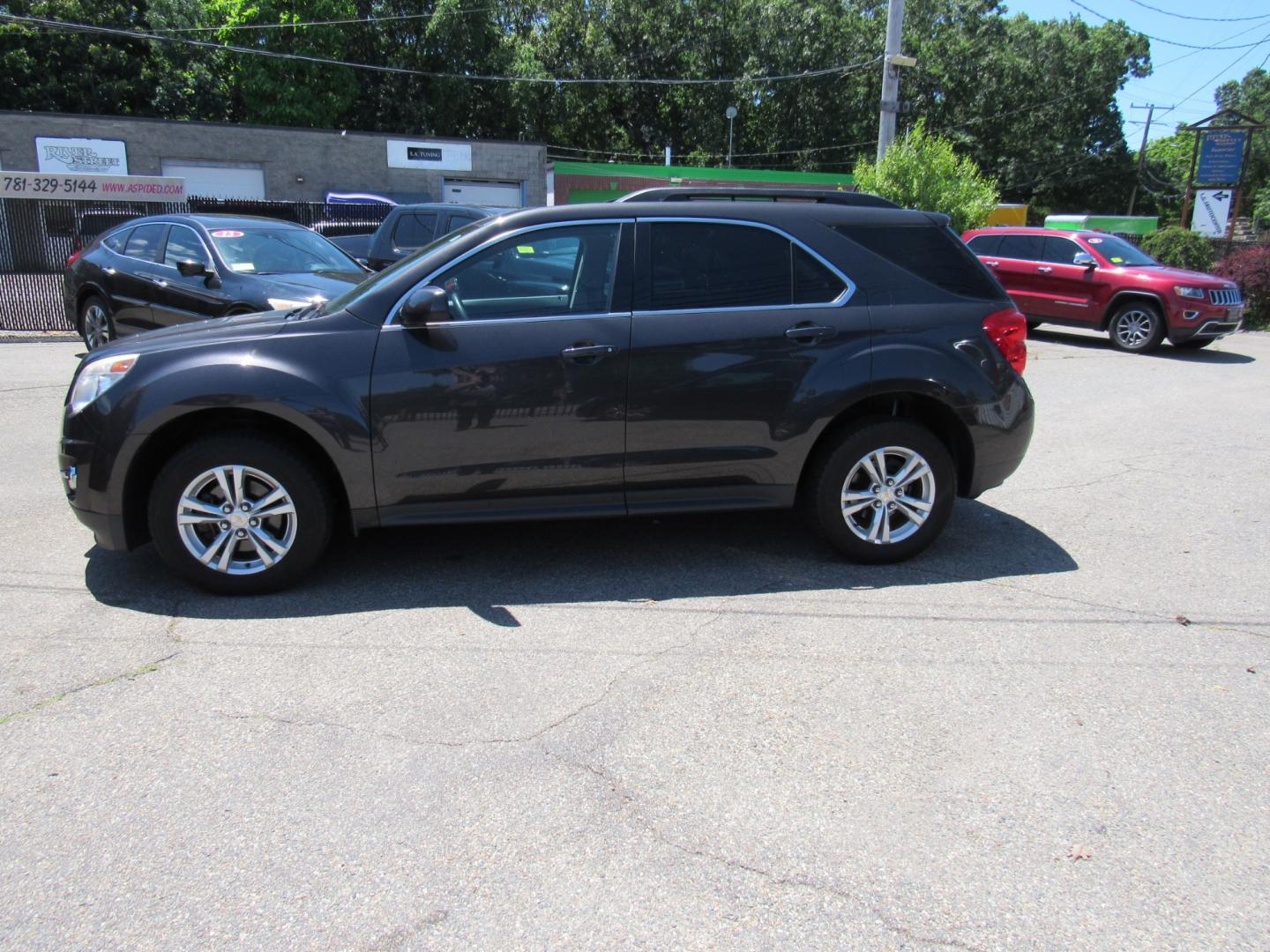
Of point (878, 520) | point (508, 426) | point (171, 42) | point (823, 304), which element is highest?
point (171, 42)

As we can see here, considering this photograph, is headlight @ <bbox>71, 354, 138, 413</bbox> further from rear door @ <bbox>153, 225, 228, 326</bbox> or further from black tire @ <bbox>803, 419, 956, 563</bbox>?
rear door @ <bbox>153, 225, 228, 326</bbox>

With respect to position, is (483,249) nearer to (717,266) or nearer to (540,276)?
(540,276)

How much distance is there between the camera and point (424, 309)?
4449 mm

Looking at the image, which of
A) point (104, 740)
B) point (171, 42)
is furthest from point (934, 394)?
point (171, 42)

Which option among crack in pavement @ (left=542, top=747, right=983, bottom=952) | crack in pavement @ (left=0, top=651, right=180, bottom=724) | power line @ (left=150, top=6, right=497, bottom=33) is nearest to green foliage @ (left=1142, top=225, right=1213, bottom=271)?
crack in pavement @ (left=542, top=747, right=983, bottom=952)

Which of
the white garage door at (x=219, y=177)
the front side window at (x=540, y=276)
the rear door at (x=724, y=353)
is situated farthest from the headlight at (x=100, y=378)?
the white garage door at (x=219, y=177)

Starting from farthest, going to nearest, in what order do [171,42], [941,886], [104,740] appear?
[171,42] → [104,740] → [941,886]

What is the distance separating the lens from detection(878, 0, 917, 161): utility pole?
18750mm

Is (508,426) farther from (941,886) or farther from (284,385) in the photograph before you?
(941,886)

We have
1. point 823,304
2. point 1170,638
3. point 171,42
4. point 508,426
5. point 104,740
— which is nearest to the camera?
point 104,740

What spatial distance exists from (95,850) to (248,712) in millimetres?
814

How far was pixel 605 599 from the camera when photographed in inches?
185

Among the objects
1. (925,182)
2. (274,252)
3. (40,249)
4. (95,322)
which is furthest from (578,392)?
(925,182)

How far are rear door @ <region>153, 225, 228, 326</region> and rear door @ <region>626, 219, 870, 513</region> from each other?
5.58m
